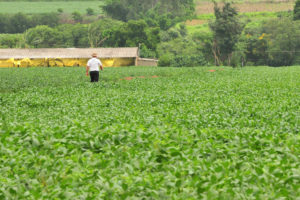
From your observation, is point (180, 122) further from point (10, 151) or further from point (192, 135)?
point (10, 151)

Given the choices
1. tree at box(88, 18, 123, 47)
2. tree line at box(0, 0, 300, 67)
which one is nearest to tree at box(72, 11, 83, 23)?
tree line at box(0, 0, 300, 67)

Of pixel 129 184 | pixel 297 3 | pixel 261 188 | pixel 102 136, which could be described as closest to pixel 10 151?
pixel 102 136

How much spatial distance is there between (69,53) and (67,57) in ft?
4.40

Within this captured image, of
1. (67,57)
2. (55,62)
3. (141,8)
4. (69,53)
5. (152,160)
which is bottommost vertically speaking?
(55,62)

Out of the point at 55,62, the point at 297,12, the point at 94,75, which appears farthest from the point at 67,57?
the point at 94,75

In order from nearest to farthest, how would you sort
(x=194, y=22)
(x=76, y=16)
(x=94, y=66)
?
1. (x=94, y=66)
2. (x=194, y=22)
3. (x=76, y=16)

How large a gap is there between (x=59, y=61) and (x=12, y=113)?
66.3m

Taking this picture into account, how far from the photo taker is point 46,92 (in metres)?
21.6

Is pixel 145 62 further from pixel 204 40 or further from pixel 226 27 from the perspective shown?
pixel 226 27

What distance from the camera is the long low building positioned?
76875 mm

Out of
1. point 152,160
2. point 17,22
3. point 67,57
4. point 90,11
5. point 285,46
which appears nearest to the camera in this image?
point 152,160

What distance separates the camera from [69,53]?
7894 cm

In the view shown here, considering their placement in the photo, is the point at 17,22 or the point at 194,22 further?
the point at 194,22

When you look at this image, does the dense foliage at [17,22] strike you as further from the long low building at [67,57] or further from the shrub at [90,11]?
the long low building at [67,57]
